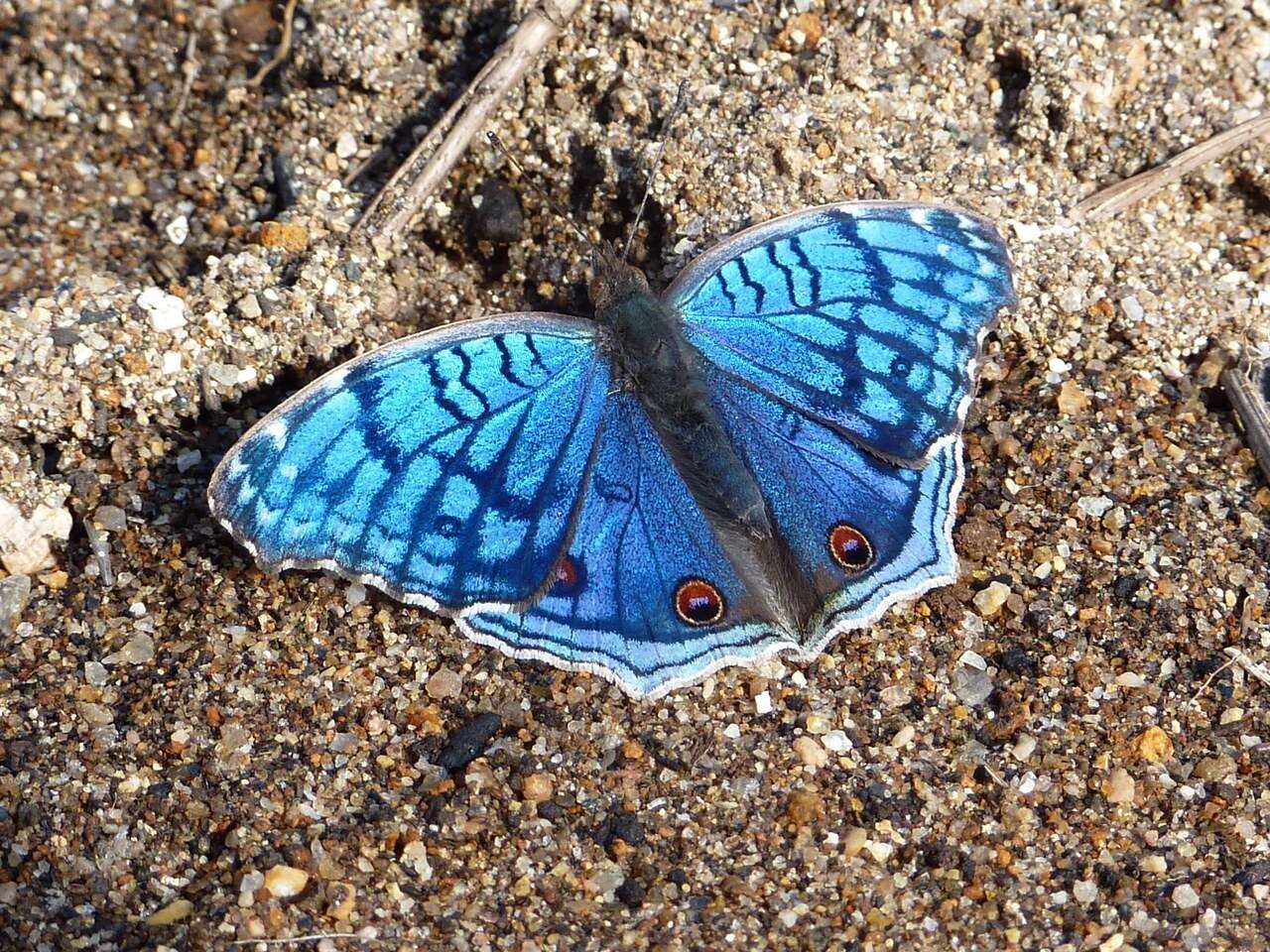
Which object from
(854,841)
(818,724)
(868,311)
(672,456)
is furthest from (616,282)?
(854,841)

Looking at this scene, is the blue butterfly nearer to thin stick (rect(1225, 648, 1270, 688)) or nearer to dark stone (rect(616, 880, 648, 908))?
dark stone (rect(616, 880, 648, 908))

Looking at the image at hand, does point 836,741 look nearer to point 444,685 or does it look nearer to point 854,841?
point 854,841

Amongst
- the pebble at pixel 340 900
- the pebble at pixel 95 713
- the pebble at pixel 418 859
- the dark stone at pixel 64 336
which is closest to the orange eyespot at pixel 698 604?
the pebble at pixel 418 859

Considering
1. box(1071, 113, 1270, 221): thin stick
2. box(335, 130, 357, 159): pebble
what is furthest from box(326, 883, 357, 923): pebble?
box(1071, 113, 1270, 221): thin stick

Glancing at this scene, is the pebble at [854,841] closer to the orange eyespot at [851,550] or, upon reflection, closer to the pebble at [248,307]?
the orange eyespot at [851,550]

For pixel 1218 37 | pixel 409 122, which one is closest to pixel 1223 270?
pixel 1218 37

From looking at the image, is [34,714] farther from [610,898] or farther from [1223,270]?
[1223,270]
